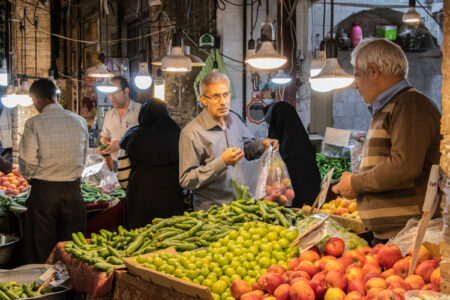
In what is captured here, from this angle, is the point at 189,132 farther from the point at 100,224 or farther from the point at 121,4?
the point at 121,4

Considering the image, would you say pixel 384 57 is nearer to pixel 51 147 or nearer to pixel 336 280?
pixel 336 280

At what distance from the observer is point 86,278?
11.3 feet

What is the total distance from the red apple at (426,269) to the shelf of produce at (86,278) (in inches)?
74.2

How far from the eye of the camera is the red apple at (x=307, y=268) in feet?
8.07

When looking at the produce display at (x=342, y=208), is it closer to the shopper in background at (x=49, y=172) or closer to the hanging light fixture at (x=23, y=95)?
the shopper in background at (x=49, y=172)

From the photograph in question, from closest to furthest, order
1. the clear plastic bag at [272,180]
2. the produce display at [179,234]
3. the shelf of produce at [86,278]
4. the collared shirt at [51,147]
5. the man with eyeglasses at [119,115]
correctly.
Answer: the shelf of produce at [86,278]
the produce display at [179,234]
the clear plastic bag at [272,180]
the collared shirt at [51,147]
the man with eyeglasses at [119,115]

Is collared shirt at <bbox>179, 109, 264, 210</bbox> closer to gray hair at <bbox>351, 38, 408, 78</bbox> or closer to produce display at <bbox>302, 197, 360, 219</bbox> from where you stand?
produce display at <bbox>302, 197, 360, 219</bbox>

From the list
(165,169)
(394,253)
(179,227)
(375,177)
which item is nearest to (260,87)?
(165,169)

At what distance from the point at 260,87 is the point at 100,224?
439cm

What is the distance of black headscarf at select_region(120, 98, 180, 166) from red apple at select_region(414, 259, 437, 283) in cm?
381

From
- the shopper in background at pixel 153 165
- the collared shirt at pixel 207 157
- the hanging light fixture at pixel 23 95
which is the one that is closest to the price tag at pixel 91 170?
the shopper in background at pixel 153 165

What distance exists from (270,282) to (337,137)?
259 inches

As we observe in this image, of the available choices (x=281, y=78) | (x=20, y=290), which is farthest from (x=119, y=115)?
(x=20, y=290)

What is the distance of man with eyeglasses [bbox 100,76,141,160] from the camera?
8062mm
